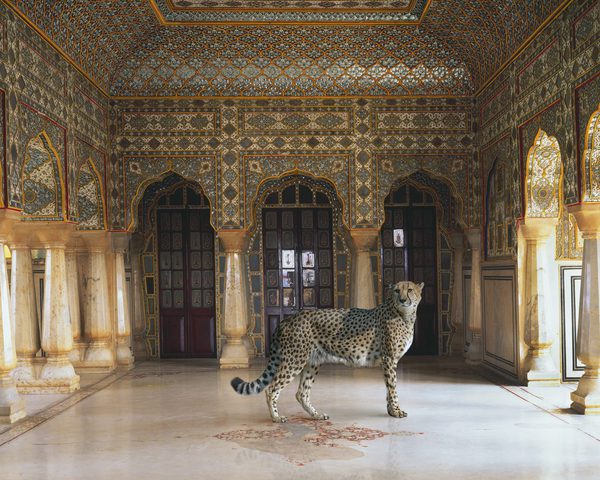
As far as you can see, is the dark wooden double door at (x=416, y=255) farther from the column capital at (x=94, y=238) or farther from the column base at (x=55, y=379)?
the column base at (x=55, y=379)

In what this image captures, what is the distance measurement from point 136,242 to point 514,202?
7.03m

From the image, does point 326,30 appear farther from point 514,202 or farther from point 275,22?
point 514,202

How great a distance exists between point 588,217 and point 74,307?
7992mm

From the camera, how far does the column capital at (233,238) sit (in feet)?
38.8

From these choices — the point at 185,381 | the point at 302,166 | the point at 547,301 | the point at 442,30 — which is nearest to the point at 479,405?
the point at 547,301

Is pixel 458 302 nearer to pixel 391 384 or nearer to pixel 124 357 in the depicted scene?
pixel 391 384

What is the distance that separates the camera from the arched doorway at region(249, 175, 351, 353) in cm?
1334

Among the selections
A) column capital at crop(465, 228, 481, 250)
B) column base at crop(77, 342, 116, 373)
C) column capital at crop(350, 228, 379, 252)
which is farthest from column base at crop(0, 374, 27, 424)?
column capital at crop(465, 228, 481, 250)

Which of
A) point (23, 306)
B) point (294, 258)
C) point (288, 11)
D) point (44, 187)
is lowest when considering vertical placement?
point (23, 306)

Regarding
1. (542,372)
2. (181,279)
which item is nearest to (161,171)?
(181,279)

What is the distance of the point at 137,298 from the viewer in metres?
13.2

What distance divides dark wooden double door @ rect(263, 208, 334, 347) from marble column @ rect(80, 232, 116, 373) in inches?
126

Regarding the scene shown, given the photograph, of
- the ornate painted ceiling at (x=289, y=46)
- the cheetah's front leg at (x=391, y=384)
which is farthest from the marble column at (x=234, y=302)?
the cheetah's front leg at (x=391, y=384)

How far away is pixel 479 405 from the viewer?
8.18 metres
